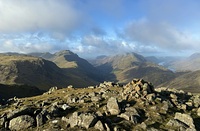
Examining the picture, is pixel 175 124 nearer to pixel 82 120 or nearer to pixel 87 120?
pixel 87 120

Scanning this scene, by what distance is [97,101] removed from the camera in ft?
152

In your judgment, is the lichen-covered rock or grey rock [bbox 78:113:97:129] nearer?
grey rock [bbox 78:113:97:129]

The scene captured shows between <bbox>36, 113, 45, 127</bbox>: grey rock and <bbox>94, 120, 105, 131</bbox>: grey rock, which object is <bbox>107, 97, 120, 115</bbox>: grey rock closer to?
<bbox>94, 120, 105, 131</bbox>: grey rock

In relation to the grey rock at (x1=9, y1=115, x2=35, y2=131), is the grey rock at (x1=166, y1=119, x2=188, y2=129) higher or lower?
lower

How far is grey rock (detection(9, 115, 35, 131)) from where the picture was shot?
33781 millimetres

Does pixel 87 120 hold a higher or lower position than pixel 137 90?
lower

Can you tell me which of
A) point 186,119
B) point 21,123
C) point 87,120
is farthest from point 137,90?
point 21,123

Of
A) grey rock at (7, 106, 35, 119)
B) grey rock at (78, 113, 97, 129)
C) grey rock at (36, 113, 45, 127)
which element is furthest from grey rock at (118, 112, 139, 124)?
grey rock at (7, 106, 35, 119)

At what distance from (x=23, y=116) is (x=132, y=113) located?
16.0m

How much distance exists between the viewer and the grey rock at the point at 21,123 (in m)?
33.8

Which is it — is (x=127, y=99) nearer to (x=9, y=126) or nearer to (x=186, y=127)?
(x=186, y=127)

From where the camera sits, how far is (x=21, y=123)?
1344 inches

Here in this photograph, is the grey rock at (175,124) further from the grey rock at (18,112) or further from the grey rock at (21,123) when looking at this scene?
the grey rock at (18,112)

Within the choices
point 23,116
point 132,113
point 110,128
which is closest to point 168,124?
point 132,113
